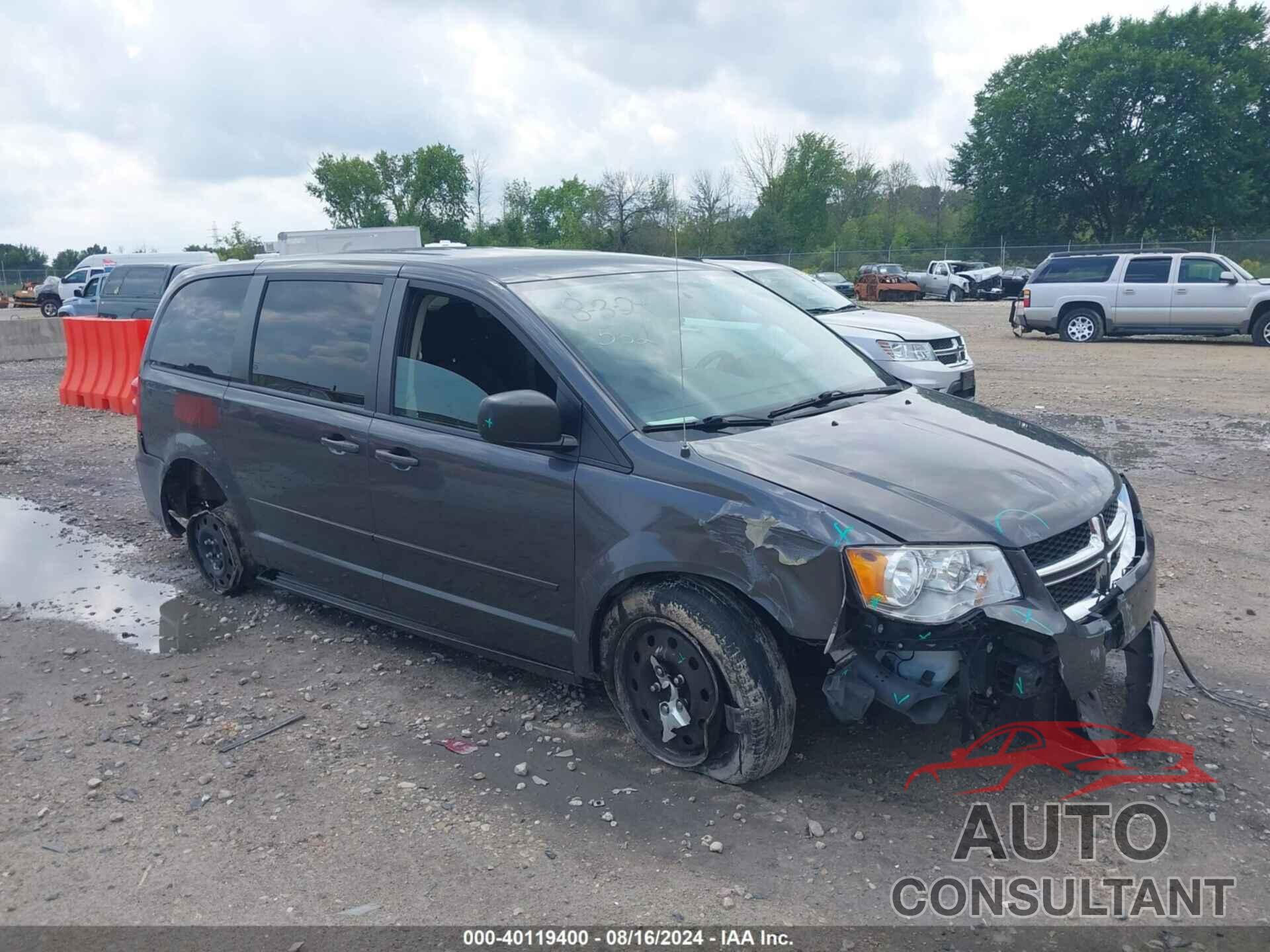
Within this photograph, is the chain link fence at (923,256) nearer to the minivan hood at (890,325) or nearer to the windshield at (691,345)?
the minivan hood at (890,325)

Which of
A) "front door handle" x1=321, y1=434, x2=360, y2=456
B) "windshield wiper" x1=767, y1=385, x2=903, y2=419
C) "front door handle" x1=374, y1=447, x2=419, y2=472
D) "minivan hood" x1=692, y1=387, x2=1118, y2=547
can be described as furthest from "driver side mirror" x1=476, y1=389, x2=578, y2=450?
"front door handle" x1=321, y1=434, x2=360, y2=456

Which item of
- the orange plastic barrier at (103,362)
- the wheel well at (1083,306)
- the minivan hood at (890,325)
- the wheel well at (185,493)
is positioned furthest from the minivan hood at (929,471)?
the wheel well at (1083,306)

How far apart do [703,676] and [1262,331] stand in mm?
18729

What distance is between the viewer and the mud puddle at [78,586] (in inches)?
216

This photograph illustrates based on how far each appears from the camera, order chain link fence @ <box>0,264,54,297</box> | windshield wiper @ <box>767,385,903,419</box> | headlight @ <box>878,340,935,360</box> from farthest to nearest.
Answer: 1. chain link fence @ <box>0,264,54,297</box>
2. headlight @ <box>878,340,935,360</box>
3. windshield wiper @ <box>767,385,903,419</box>

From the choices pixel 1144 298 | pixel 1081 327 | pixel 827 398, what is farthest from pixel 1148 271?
pixel 827 398

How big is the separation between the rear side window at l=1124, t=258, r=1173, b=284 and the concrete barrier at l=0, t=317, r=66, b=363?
20.9 meters

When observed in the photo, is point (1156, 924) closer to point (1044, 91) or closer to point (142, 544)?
point (142, 544)

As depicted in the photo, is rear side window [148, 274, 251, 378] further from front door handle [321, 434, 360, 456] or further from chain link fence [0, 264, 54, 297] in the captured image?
chain link fence [0, 264, 54, 297]

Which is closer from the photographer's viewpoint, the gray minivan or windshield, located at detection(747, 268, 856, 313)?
the gray minivan

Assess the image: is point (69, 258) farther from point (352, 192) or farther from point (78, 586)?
point (78, 586)

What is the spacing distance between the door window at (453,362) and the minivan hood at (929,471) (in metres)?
0.88

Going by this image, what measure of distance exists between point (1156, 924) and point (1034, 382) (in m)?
11.9

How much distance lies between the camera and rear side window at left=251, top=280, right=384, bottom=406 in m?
4.58
